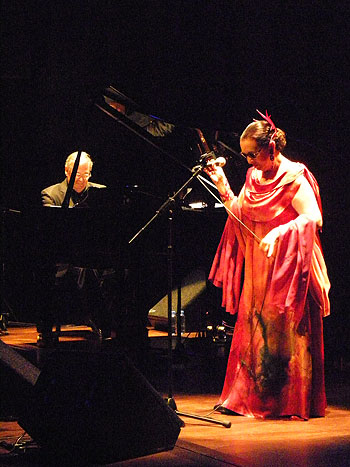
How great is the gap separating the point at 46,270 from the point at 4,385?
252cm

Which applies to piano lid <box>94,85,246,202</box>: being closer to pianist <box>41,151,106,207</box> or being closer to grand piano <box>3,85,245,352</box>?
grand piano <box>3,85,245,352</box>

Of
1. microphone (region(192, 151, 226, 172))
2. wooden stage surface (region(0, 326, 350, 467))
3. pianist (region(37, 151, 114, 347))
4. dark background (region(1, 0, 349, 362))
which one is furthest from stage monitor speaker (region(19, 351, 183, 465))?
pianist (region(37, 151, 114, 347))

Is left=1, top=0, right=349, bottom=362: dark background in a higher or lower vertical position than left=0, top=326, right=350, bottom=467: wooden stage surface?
higher

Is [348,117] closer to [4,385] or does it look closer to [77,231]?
[77,231]

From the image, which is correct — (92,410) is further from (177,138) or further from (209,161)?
(177,138)

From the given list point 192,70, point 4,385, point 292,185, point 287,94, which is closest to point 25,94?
point 192,70

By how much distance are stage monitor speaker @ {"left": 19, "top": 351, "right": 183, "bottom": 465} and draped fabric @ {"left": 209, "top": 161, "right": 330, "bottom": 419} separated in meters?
1.13

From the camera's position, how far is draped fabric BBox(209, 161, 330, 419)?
13.0ft

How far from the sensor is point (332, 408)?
4.33 m

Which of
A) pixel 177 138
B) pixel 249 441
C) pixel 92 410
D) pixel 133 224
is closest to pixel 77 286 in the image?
pixel 133 224

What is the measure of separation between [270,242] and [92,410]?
1467mm

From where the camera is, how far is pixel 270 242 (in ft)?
12.9

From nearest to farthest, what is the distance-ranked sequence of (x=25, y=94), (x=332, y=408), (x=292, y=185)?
1. (x=292, y=185)
2. (x=332, y=408)
3. (x=25, y=94)

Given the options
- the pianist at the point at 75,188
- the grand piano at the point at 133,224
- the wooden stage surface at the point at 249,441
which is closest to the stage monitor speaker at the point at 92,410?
the wooden stage surface at the point at 249,441
